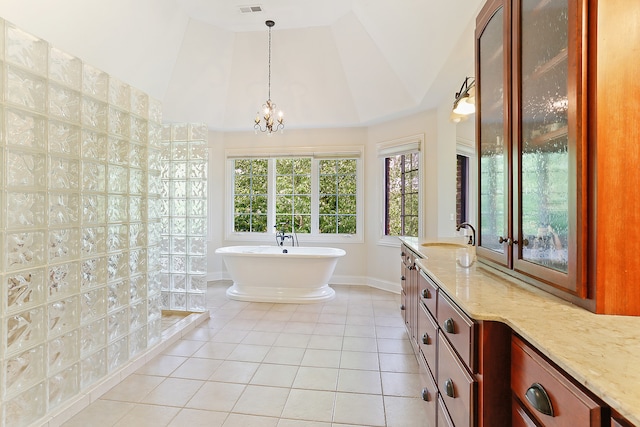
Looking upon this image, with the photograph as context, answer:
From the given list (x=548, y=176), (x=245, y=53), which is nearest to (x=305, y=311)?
(x=548, y=176)

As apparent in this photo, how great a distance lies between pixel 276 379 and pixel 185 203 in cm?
214

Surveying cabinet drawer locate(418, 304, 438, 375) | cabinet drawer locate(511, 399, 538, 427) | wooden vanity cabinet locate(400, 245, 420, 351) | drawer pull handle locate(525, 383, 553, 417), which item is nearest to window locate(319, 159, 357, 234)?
wooden vanity cabinet locate(400, 245, 420, 351)

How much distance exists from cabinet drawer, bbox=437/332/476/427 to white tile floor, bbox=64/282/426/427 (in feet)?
2.14

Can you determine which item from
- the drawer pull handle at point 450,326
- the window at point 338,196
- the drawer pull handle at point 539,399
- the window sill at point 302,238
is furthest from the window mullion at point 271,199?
the drawer pull handle at point 539,399

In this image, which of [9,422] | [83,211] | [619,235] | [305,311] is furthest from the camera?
[305,311]

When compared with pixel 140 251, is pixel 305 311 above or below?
below

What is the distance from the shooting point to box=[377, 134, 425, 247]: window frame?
452cm

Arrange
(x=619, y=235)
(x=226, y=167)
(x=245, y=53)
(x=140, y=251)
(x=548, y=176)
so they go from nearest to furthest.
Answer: (x=619, y=235) → (x=548, y=176) → (x=140, y=251) → (x=245, y=53) → (x=226, y=167)

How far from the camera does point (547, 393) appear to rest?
0.77m

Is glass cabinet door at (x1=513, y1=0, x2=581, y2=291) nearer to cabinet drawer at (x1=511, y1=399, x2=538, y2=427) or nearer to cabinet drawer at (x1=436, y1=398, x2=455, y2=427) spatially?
cabinet drawer at (x1=511, y1=399, x2=538, y2=427)

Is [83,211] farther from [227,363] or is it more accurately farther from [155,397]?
[227,363]

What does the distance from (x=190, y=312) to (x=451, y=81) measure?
386cm

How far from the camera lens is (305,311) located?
3.98 metres

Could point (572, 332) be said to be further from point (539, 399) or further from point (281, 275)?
point (281, 275)
